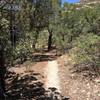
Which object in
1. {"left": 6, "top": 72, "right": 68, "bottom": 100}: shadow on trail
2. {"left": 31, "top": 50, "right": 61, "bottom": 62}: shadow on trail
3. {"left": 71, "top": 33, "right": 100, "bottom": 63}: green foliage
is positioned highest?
{"left": 71, "top": 33, "right": 100, "bottom": 63}: green foliage

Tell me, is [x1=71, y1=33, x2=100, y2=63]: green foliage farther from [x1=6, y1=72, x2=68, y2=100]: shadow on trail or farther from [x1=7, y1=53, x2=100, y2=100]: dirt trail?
[x1=6, y1=72, x2=68, y2=100]: shadow on trail

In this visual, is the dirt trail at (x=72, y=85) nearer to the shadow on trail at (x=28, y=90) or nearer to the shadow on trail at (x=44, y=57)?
the shadow on trail at (x=28, y=90)

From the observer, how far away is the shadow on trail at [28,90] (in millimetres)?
13295

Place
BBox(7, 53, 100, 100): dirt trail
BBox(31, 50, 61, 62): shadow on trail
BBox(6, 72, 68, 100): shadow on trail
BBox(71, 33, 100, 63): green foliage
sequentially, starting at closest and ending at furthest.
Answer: BBox(7, 53, 100, 100): dirt trail
BBox(6, 72, 68, 100): shadow on trail
BBox(71, 33, 100, 63): green foliage
BBox(31, 50, 61, 62): shadow on trail

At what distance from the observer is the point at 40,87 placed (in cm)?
1465

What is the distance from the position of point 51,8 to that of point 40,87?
19097 millimetres

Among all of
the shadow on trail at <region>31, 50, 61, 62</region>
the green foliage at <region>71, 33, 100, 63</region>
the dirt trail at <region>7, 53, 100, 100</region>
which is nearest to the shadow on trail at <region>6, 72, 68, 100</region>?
the dirt trail at <region>7, 53, 100, 100</region>

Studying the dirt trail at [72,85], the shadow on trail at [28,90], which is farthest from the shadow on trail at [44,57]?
the dirt trail at [72,85]

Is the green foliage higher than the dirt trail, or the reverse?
the green foliage

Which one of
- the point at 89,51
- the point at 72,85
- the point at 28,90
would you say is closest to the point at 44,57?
the point at 89,51

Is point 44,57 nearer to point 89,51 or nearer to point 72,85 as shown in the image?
point 89,51

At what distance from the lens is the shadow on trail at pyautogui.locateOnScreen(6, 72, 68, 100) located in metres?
13.3

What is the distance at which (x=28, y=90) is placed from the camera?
14664mm

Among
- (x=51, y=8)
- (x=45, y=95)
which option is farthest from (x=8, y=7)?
(x=51, y=8)
